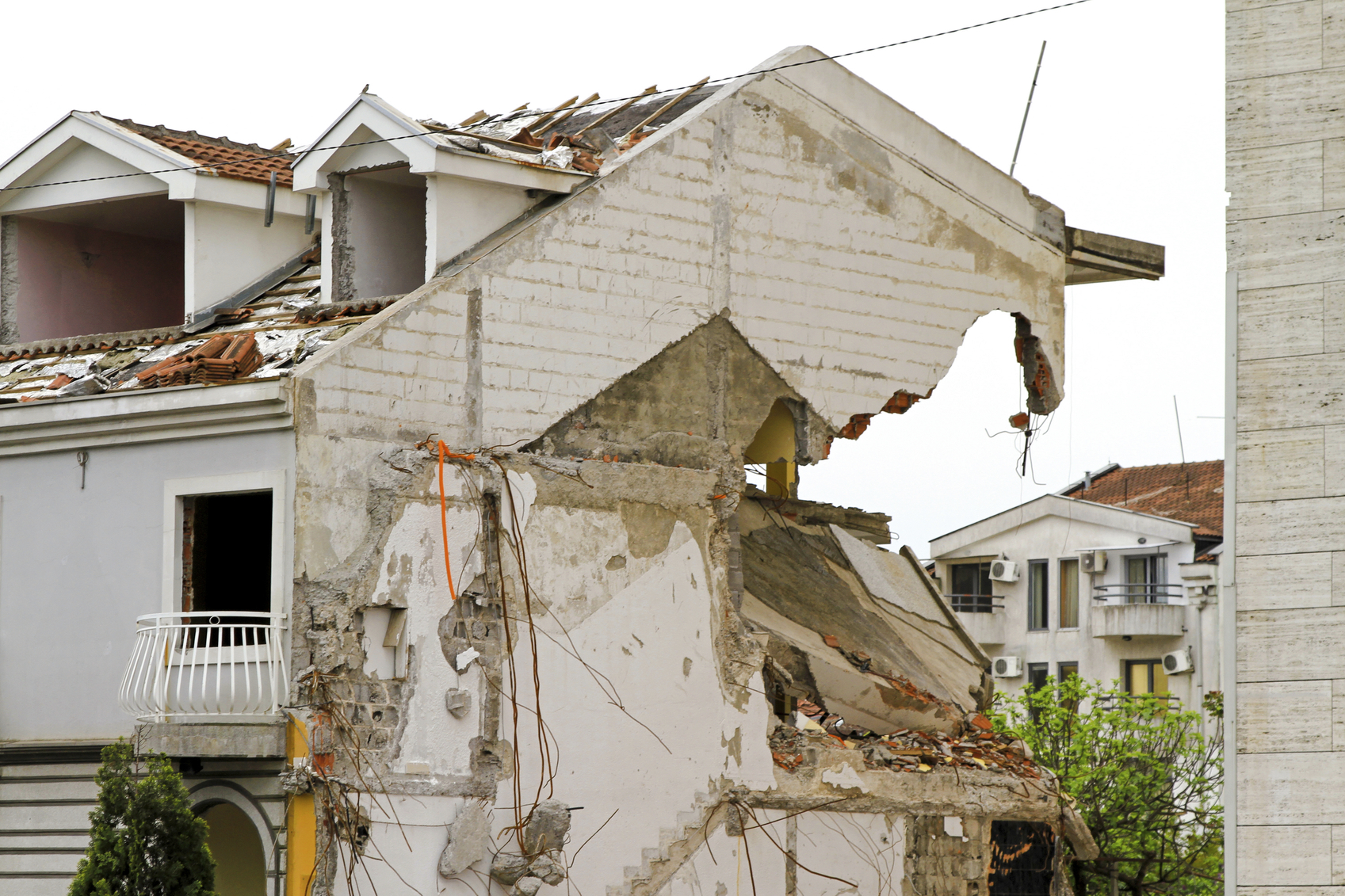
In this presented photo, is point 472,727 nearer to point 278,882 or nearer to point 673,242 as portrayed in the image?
point 278,882

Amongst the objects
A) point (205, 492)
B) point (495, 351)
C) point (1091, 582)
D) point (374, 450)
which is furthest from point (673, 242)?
point (1091, 582)

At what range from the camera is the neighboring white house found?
4169 cm

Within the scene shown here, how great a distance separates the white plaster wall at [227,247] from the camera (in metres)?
19.1

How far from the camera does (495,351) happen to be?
55.8ft

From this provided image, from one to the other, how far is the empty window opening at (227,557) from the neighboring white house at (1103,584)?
1031 inches

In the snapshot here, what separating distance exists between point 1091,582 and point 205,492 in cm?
3144

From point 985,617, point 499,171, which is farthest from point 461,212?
point 985,617

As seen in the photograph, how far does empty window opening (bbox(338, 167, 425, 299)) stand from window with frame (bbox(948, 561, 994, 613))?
93.9 feet

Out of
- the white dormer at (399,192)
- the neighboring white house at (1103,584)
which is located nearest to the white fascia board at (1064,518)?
the neighboring white house at (1103,584)

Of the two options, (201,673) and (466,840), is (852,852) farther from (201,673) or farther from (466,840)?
(201,673)

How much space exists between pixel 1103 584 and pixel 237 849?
29.4 m

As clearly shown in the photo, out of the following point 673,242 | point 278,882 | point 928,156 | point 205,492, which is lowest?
point 278,882

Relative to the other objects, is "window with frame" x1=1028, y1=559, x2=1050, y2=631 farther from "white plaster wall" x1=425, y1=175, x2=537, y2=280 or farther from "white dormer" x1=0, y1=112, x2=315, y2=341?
"white plaster wall" x1=425, y1=175, x2=537, y2=280

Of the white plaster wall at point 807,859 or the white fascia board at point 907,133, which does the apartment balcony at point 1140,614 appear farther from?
the white plaster wall at point 807,859
